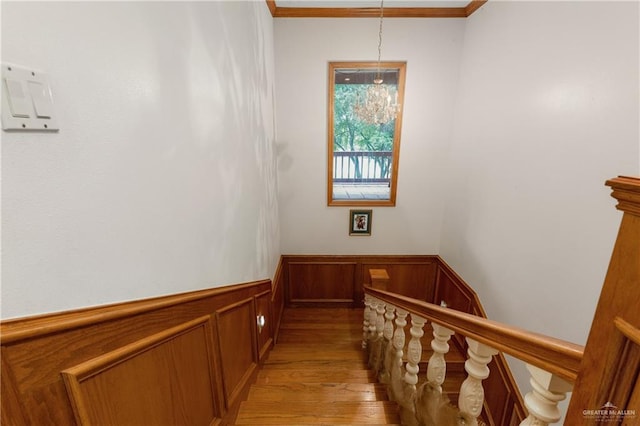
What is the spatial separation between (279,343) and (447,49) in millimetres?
3814

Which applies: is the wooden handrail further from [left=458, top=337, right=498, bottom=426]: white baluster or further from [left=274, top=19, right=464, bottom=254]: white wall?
[left=274, top=19, right=464, bottom=254]: white wall

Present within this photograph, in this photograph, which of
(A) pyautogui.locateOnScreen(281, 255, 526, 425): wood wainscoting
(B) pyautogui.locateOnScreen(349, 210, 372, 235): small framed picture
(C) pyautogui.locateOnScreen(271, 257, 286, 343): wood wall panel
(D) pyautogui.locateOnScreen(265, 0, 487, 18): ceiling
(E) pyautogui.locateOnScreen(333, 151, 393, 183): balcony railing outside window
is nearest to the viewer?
(D) pyautogui.locateOnScreen(265, 0, 487, 18): ceiling

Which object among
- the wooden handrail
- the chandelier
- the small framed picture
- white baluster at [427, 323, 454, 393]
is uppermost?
the chandelier

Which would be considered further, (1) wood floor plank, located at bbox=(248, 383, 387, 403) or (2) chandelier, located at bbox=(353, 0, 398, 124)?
(2) chandelier, located at bbox=(353, 0, 398, 124)

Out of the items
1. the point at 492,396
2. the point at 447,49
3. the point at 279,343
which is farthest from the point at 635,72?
the point at 279,343

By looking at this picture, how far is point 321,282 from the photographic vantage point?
151 inches

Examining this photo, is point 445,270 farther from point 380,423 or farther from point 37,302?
point 37,302

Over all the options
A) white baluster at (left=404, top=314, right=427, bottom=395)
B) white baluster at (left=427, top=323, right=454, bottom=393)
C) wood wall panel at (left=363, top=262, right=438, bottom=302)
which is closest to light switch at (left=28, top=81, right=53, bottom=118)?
white baluster at (left=427, top=323, right=454, bottom=393)

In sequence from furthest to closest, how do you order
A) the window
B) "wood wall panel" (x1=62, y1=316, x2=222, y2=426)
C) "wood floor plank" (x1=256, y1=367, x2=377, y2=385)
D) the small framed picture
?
the small framed picture
the window
"wood floor plank" (x1=256, y1=367, x2=377, y2=385)
"wood wall panel" (x1=62, y1=316, x2=222, y2=426)

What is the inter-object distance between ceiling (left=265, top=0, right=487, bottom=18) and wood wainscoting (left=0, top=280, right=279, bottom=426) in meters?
2.98

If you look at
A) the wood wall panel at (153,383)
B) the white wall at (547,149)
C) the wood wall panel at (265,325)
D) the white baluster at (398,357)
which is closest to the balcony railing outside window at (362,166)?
the white wall at (547,149)

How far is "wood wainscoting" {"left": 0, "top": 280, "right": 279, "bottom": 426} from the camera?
0.53 meters

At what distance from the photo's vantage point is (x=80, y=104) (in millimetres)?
608

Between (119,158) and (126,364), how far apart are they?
1.97 feet
